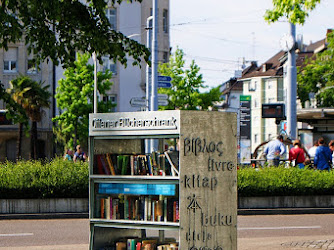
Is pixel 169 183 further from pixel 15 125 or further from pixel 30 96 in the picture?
pixel 15 125

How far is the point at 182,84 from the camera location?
5750 centimetres

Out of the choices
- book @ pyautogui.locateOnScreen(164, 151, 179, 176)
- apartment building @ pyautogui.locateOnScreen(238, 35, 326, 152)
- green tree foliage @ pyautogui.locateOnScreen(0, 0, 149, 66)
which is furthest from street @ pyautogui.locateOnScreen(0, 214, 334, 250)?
apartment building @ pyautogui.locateOnScreen(238, 35, 326, 152)

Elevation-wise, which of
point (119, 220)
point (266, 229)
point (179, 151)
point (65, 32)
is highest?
point (65, 32)

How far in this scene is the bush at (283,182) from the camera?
20922 mm

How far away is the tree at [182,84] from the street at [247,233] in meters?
37.8

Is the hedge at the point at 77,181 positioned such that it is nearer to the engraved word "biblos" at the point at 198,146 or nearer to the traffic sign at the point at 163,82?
the traffic sign at the point at 163,82

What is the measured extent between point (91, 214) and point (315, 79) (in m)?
67.8

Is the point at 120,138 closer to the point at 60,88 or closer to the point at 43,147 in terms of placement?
the point at 60,88

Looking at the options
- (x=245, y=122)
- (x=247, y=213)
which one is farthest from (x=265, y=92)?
(x=247, y=213)

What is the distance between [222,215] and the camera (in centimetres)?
766

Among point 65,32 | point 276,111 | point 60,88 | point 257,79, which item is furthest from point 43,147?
point 257,79

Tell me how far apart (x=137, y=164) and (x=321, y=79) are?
68726 mm

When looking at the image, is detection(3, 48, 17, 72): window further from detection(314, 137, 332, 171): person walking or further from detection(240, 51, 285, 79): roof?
detection(240, 51, 285, 79): roof

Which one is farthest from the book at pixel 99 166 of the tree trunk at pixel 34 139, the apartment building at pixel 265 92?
the apartment building at pixel 265 92
